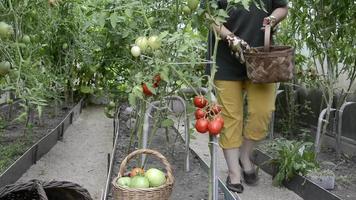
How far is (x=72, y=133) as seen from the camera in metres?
5.69

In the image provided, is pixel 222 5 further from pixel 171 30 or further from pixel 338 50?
pixel 338 50

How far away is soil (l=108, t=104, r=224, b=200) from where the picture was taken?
3445mm

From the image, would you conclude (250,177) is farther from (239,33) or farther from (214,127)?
→ (214,127)

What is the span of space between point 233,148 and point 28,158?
169cm

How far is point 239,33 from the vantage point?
11.5 feet

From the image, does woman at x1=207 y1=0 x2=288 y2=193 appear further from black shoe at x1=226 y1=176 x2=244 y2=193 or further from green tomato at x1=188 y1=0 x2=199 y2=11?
green tomato at x1=188 y1=0 x2=199 y2=11

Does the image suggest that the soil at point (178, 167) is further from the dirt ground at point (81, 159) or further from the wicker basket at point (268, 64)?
the wicker basket at point (268, 64)

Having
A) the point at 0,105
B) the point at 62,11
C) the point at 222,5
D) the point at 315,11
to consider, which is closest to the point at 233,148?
the point at 222,5

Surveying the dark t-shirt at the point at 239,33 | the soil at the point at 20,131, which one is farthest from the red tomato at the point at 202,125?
the soil at the point at 20,131

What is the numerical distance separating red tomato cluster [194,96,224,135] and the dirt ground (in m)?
1.46

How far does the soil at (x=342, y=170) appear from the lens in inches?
142

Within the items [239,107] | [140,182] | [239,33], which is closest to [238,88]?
[239,107]

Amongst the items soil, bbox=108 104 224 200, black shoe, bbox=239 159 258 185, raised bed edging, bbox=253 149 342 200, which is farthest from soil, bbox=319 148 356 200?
soil, bbox=108 104 224 200

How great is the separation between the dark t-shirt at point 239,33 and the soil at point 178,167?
0.75m
